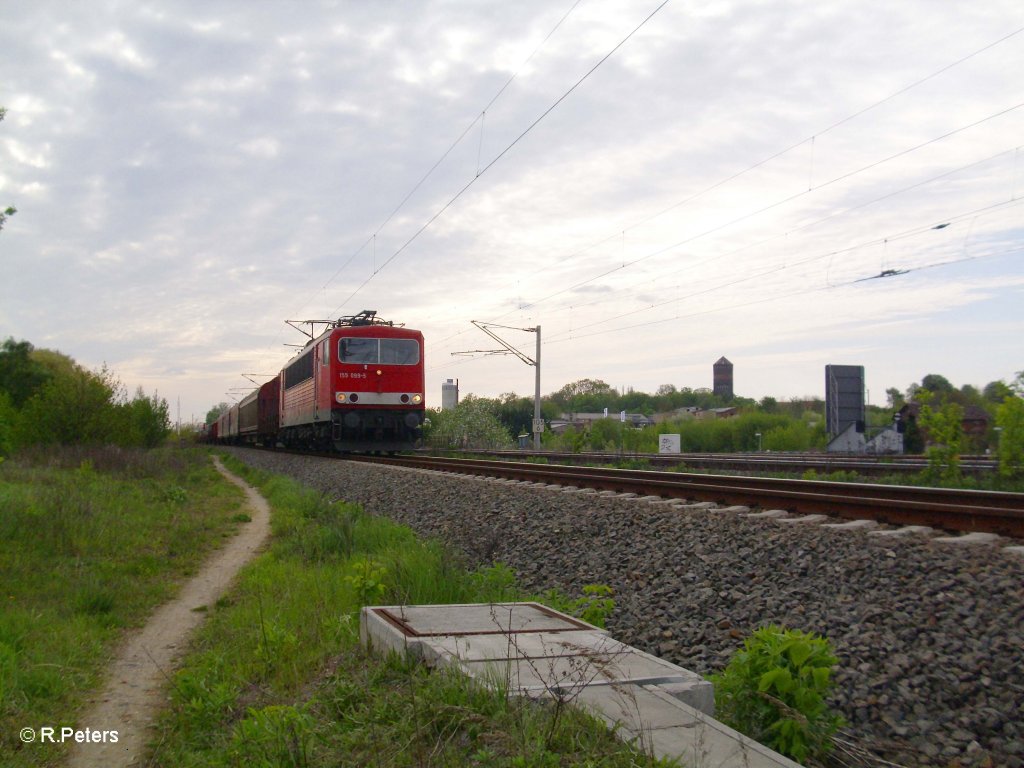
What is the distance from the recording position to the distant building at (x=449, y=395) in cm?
7712

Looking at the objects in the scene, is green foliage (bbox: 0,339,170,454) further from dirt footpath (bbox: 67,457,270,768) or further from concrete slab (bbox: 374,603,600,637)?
concrete slab (bbox: 374,603,600,637)

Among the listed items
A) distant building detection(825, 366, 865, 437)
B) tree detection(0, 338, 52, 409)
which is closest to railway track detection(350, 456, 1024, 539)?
distant building detection(825, 366, 865, 437)

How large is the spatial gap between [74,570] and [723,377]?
125962 millimetres

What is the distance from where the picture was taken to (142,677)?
663cm

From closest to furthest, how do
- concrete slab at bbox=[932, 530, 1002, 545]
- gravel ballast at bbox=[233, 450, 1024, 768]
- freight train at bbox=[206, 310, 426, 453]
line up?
gravel ballast at bbox=[233, 450, 1024, 768], concrete slab at bbox=[932, 530, 1002, 545], freight train at bbox=[206, 310, 426, 453]

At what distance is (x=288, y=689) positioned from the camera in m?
5.42

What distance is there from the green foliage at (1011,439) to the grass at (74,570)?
12947 millimetres

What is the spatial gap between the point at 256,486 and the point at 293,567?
642 inches

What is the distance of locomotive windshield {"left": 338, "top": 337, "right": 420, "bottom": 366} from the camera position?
24.4 meters

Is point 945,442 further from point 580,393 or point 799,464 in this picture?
point 580,393

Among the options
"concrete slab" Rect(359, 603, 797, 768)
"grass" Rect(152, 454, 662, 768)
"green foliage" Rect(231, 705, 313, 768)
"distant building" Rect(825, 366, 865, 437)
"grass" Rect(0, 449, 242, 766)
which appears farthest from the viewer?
"distant building" Rect(825, 366, 865, 437)

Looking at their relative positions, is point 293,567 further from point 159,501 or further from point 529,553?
point 159,501

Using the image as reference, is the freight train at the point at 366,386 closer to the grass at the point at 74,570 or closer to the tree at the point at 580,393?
the grass at the point at 74,570

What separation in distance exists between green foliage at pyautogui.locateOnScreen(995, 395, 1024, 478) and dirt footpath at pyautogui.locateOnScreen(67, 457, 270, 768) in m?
12.3
